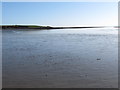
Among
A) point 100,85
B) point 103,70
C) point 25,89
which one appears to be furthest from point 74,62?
point 25,89

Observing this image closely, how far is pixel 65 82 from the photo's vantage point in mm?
8016

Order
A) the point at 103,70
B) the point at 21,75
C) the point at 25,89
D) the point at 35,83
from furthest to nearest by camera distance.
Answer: the point at 103,70
the point at 21,75
the point at 35,83
the point at 25,89

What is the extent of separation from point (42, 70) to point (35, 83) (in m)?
1.75

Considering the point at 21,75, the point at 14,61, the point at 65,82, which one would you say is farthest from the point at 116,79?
the point at 14,61

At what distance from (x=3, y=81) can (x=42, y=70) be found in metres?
1.93

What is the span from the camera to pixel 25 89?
289 inches

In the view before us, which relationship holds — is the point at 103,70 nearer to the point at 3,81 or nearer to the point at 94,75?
the point at 94,75

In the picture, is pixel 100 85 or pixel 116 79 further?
pixel 116 79

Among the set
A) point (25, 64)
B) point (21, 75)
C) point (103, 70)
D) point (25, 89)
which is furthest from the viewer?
point (25, 64)

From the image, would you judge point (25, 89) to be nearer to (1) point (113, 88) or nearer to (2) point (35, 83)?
(2) point (35, 83)

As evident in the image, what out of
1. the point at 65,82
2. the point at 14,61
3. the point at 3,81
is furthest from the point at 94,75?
the point at 14,61

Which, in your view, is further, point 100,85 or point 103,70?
point 103,70

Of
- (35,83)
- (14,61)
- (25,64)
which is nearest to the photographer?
(35,83)

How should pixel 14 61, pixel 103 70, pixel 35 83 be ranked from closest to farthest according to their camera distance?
1. pixel 35 83
2. pixel 103 70
3. pixel 14 61
